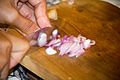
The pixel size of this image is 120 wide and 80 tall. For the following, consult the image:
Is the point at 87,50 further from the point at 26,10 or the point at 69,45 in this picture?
the point at 26,10

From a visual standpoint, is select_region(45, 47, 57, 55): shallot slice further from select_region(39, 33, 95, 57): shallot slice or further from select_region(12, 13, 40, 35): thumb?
select_region(12, 13, 40, 35): thumb

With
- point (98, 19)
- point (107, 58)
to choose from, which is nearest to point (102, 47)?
point (107, 58)

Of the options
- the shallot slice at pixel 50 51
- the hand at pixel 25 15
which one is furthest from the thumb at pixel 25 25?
the shallot slice at pixel 50 51

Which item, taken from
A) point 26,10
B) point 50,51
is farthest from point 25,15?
Answer: point 50,51

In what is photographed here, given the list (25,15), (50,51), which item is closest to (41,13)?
(25,15)

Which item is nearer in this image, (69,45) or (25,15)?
(69,45)

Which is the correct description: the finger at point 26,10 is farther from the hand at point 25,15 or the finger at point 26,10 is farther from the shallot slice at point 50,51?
the shallot slice at point 50,51
